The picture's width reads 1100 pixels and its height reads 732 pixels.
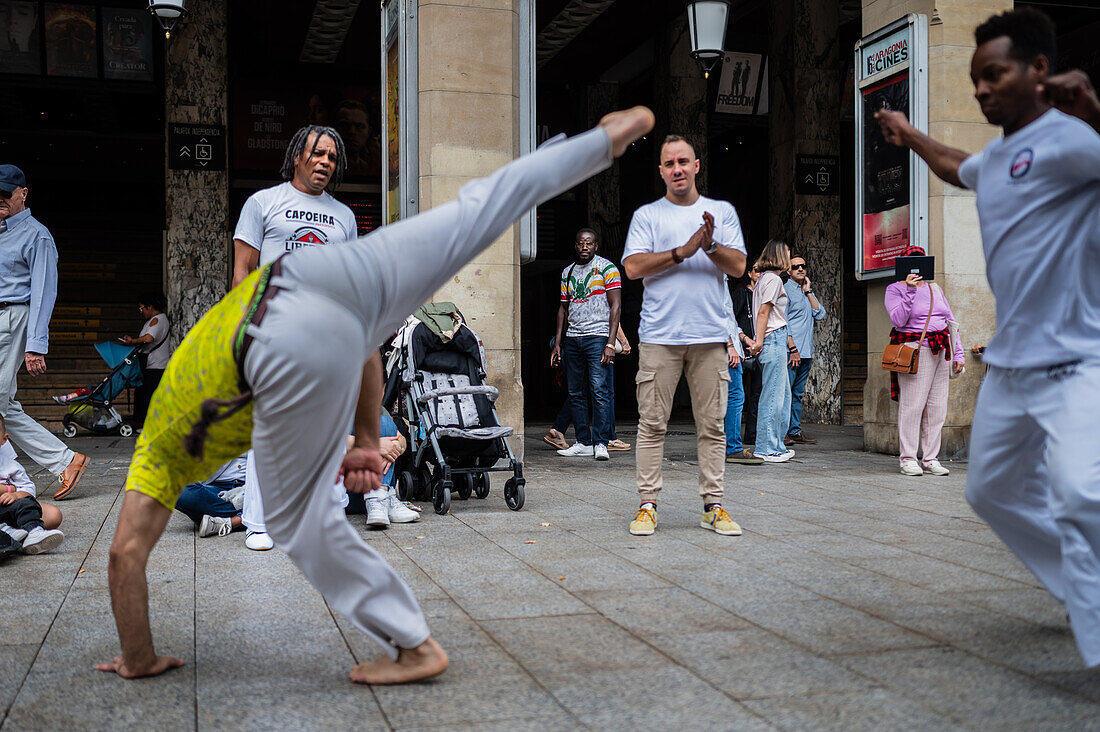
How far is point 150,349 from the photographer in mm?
12781

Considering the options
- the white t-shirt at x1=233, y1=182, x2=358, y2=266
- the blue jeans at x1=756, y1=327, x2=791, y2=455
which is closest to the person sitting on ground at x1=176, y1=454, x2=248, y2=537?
the white t-shirt at x1=233, y1=182, x2=358, y2=266

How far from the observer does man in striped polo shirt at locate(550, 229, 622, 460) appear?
9.67m

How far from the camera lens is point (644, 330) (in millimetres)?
5820

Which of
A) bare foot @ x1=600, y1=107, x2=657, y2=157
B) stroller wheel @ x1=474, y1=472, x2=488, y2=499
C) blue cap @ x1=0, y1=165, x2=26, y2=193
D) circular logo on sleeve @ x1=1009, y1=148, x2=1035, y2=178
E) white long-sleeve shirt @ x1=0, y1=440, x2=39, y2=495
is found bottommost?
stroller wheel @ x1=474, y1=472, x2=488, y2=499

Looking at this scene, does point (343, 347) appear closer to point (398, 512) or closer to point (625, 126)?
point (625, 126)

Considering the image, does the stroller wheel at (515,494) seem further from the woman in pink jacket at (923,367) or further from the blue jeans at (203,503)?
the woman in pink jacket at (923,367)

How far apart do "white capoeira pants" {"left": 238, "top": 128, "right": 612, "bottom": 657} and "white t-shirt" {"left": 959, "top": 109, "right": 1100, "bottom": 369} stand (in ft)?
4.22

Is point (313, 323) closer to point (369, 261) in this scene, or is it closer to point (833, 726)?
point (369, 261)

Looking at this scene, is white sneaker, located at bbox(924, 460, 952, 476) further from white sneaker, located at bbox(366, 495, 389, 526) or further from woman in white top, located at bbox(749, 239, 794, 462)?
white sneaker, located at bbox(366, 495, 389, 526)

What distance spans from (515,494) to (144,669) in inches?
143

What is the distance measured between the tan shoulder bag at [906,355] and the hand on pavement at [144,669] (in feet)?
21.1

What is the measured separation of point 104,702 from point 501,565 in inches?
85.1

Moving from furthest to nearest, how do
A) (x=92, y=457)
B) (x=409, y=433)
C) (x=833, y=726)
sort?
(x=92, y=457) → (x=409, y=433) → (x=833, y=726)

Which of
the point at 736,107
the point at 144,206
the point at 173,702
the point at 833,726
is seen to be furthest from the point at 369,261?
the point at 144,206
